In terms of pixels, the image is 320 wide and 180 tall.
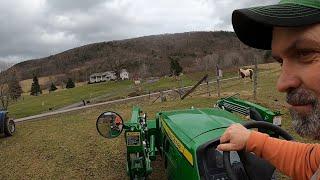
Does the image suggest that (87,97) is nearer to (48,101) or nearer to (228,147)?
(48,101)

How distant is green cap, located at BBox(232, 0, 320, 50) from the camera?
4.40 ft

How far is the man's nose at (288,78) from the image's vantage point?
1.46 meters

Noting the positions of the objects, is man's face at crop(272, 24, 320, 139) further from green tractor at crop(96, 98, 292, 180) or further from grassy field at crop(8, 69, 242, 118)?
grassy field at crop(8, 69, 242, 118)

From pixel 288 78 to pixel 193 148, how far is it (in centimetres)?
239

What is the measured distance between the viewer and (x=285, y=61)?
5.07 feet

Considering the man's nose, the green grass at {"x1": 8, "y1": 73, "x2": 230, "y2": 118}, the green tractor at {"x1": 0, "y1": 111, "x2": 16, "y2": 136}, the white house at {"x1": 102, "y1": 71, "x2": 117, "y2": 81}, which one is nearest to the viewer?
the man's nose

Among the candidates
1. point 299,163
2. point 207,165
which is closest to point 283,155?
point 299,163

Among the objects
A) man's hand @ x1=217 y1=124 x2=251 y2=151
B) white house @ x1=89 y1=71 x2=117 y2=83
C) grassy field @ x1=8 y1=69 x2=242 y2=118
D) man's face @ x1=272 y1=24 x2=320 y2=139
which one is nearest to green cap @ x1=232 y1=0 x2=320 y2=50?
man's face @ x1=272 y1=24 x2=320 y2=139

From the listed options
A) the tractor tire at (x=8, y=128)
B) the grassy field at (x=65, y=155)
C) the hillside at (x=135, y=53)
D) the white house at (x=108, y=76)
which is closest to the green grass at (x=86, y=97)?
the tractor tire at (x=8, y=128)

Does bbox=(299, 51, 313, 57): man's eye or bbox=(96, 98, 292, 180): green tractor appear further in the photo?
bbox=(96, 98, 292, 180): green tractor

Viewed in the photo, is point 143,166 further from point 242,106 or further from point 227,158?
point 227,158

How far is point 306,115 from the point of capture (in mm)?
1466

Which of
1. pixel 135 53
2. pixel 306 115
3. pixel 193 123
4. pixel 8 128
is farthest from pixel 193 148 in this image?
pixel 135 53

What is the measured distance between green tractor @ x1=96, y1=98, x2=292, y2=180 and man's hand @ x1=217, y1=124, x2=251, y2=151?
0.15 meters
